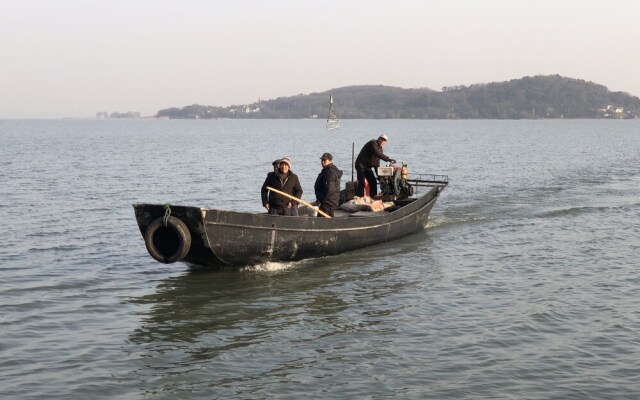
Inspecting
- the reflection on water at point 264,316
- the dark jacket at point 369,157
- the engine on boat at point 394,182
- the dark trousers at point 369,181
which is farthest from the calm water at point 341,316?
the dark jacket at point 369,157

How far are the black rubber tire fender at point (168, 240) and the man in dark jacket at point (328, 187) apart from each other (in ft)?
13.2

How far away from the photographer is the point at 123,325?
502 inches

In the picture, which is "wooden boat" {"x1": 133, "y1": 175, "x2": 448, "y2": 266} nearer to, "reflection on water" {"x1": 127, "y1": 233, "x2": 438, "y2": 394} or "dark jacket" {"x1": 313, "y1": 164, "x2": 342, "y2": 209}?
"reflection on water" {"x1": 127, "y1": 233, "x2": 438, "y2": 394}

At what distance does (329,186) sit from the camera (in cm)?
1781

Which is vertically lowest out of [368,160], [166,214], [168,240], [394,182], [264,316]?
[264,316]

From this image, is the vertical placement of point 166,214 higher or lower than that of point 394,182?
lower

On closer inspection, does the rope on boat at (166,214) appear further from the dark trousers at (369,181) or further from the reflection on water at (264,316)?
the dark trousers at (369,181)

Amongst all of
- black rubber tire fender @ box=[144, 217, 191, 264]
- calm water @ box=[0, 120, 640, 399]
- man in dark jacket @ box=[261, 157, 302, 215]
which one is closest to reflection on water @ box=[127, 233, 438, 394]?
calm water @ box=[0, 120, 640, 399]

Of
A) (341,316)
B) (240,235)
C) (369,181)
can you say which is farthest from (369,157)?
(341,316)

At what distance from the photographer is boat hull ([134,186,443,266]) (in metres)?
14.9

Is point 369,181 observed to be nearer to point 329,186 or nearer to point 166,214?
point 329,186

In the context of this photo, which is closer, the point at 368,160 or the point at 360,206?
the point at 360,206

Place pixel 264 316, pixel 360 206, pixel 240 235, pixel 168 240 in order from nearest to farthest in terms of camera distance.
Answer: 1. pixel 264 316
2. pixel 168 240
3. pixel 240 235
4. pixel 360 206

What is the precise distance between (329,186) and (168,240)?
4240 mm
